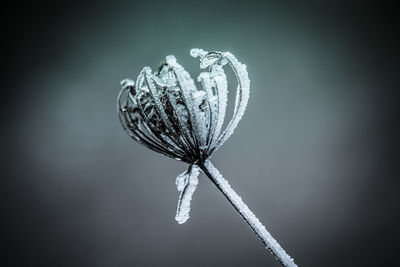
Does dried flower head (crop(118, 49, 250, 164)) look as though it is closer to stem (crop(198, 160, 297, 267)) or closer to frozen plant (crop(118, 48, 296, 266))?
frozen plant (crop(118, 48, 296, 266))

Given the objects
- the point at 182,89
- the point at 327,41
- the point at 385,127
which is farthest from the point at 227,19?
the point at 182,89

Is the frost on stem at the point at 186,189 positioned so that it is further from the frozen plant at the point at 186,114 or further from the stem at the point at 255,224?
the stem at the point at 255,224

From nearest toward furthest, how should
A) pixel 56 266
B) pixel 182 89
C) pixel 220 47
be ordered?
pixel 182 89, pixel 220 47, pixel 56 266

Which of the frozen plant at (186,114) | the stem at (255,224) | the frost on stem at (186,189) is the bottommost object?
the stem at (255,224)

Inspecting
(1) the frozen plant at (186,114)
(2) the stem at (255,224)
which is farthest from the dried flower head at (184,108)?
(2) the stem at (255,224)

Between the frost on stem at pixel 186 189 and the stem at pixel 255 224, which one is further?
the frost on stem at pixel 186 189

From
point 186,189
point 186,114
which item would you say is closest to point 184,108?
point 186,114

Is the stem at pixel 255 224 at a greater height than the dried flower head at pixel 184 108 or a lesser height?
lesser

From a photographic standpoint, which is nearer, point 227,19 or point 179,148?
point 179,148

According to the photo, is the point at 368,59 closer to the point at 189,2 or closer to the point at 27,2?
the point at 189,2

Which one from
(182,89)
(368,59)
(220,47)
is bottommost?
(368,59)
